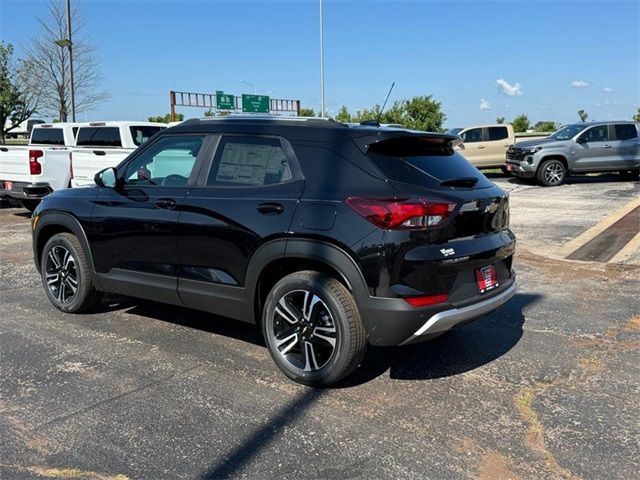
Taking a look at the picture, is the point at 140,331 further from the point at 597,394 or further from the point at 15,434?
the point at 597,394

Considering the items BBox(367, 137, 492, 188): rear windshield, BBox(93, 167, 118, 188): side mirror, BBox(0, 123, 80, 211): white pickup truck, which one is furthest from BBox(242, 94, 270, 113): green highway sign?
BBox(367, 137, 492, 188): rear windshield

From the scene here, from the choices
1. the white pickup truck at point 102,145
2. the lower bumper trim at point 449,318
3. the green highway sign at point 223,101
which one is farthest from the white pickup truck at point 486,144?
the green highway sign at point 223,101

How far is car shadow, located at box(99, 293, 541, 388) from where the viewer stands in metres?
4.19

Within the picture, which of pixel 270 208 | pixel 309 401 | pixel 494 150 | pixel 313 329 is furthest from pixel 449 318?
pixel 494 150

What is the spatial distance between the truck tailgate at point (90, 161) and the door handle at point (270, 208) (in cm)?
797

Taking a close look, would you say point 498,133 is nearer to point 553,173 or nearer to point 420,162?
point 553,173

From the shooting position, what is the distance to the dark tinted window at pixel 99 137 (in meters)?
12.6

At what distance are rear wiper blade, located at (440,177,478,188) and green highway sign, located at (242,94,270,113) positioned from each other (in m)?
40.0

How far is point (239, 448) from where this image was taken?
3.14 metres

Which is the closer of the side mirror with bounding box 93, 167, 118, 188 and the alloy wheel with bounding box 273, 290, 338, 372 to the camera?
the alloy wheel with bounding box 273, 290, 338, 372

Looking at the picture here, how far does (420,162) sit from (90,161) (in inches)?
353

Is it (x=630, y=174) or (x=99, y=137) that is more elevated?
(x=99, y=137)

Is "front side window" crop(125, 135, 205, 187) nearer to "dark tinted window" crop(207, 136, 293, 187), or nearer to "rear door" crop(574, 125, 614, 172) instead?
"dark tinted window" crop(207, 136, 293, 187)

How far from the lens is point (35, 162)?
37.0ft
